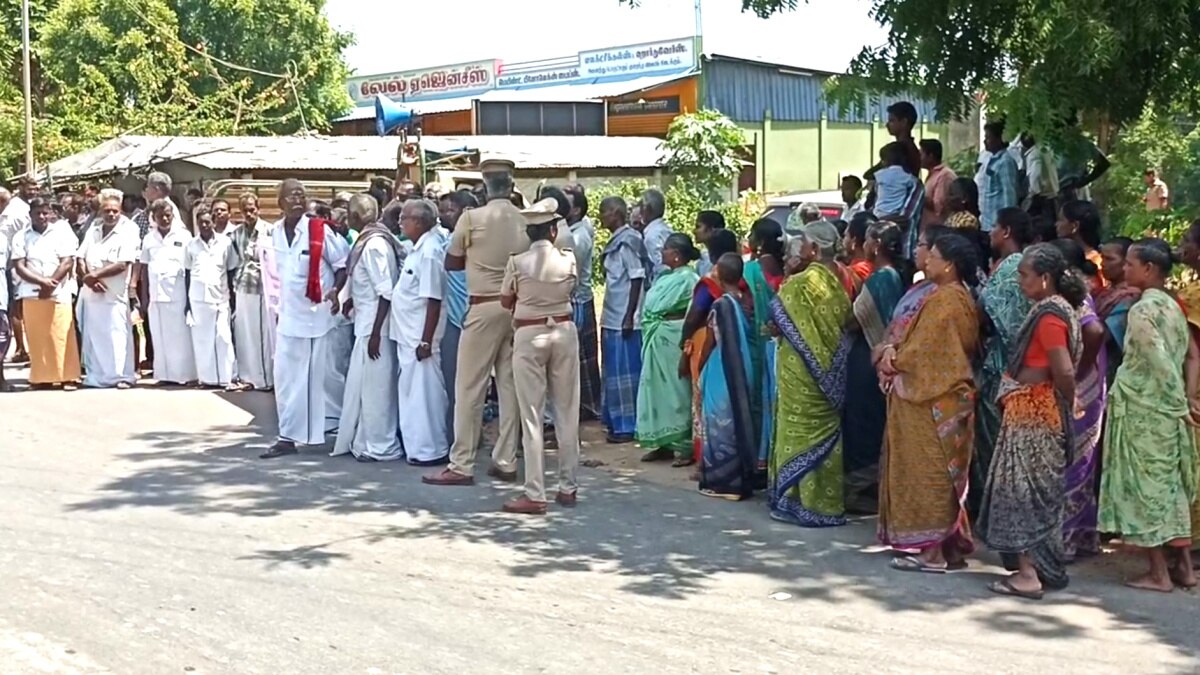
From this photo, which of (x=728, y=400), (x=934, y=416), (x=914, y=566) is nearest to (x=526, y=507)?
(x=728, y=400)

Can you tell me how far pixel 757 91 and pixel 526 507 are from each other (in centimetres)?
2415

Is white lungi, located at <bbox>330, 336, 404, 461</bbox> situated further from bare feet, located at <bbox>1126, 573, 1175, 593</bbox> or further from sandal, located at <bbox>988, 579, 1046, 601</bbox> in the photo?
bare feet, located at <bbox>1126, 573, 1175, 593</bbox>

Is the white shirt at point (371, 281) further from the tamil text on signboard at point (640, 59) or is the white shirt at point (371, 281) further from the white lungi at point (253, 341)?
the tamil text on signboard at point (640, 59)

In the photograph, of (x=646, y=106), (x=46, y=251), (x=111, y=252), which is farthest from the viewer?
(x=646, y=106)

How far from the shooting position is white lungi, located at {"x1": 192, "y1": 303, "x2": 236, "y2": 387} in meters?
12.1

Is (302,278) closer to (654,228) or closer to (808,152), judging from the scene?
(654,228)

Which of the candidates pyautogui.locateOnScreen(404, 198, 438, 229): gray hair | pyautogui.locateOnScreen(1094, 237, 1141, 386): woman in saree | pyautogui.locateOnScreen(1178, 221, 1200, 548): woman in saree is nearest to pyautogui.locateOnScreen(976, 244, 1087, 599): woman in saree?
pyautogui.locateOnScreen(1094, 237, 1141, 386): woman in saree

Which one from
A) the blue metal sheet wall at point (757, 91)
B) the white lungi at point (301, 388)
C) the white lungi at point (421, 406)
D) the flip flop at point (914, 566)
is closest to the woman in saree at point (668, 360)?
the white lungi at point (421, 406)

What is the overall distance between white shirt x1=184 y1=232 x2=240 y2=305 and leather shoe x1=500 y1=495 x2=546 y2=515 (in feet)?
18.2

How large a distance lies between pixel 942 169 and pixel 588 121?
859 inches

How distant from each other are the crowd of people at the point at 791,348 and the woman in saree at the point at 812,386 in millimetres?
12

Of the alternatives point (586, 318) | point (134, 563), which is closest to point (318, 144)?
point (586, 318)

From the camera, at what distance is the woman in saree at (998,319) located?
6.48 metres

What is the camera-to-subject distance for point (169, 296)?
1231 centimetres
